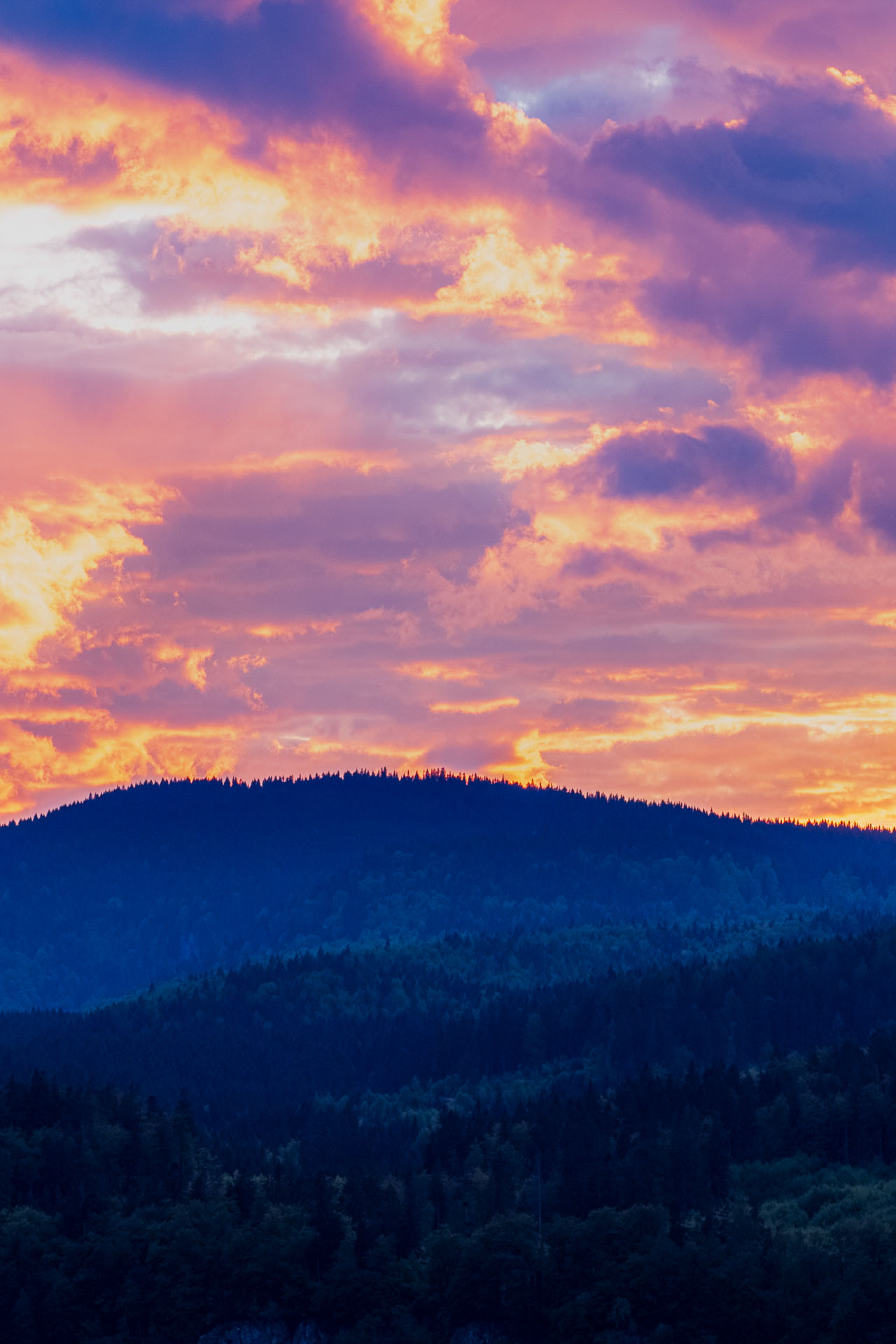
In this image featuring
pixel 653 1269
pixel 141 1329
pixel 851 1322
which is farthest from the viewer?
pixel 141 1329

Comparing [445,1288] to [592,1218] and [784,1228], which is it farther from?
[784,1228]

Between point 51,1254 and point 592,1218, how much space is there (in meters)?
50.3

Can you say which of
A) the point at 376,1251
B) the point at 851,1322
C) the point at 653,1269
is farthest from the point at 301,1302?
the point at 851,1322

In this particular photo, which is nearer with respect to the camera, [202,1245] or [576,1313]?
[576,1313]

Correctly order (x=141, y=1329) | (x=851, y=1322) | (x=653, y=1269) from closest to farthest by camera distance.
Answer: (x=851, y=1322) → (x=653, y=1269) → (x=141, y=1329)

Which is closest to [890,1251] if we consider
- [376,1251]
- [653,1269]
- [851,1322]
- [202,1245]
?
[851,1322]

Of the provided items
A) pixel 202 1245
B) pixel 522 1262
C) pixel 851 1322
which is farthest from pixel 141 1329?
pixel 851 1322

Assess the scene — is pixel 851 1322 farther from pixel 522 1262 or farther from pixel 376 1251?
pixel 376 1251

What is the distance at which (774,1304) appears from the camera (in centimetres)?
16950

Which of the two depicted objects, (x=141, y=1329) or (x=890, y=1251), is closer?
(x=890, y=1251)

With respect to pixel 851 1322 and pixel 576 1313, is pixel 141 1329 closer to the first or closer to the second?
pixel 576 1313

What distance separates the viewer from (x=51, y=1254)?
639 ft

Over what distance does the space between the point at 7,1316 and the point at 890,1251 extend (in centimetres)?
8028

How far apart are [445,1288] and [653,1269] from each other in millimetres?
20375
